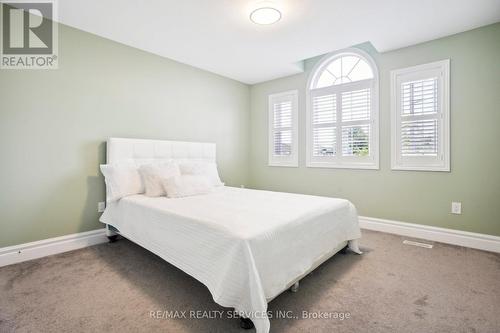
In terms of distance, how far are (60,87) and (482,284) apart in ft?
14.4

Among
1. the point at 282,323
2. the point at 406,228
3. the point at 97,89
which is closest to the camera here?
the point at 282,323

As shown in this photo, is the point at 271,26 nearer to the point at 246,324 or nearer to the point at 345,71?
the point at 345,71

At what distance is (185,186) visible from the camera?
112 inches

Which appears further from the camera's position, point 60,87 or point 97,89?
point 97,89

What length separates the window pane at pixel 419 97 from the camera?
304 cm

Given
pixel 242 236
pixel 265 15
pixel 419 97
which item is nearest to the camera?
pixel 242 236

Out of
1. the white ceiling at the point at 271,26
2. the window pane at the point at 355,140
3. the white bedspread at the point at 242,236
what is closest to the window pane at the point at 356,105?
the window pane at the point at 355,140

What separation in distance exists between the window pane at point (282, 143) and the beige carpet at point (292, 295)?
226 cm

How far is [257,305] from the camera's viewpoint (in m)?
1.34

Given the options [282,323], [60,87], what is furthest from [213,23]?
[282,323]

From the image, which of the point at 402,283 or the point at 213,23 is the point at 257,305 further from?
the point at 213,23

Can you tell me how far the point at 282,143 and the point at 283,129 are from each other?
255 mm

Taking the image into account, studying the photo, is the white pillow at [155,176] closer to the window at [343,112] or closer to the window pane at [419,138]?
the window at [343,112]

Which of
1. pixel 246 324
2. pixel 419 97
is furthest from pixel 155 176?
pixel 419 97
